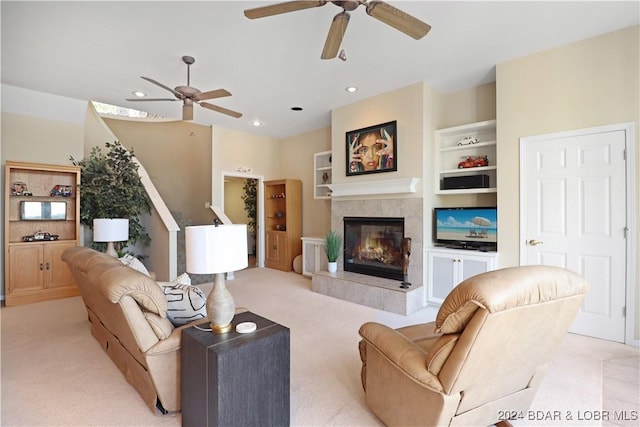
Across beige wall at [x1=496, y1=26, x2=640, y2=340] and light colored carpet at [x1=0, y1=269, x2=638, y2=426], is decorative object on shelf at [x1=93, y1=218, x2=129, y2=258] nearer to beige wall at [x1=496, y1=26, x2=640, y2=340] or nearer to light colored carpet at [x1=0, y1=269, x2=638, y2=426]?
light colored carpet at [x1=0, y1=269, x2=638, y2=426]

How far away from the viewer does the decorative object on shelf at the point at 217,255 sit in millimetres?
1615

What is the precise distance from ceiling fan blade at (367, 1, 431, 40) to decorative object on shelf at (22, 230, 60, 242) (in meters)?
5.16

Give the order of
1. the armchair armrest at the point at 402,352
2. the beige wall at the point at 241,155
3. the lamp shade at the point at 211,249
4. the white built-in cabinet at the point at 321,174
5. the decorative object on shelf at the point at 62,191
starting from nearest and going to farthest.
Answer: the armchair armrest at the point at 402,352 → the lamp shade at the point at 211,249 → the decorative object on shelf at the point at 62,191 → the white built-in cabinet at the point at 321,174 → the beige wall at the point at 241,155

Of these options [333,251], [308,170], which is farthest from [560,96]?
[308,170]

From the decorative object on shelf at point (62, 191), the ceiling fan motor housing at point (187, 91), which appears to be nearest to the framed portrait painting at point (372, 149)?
the ceiling fan motor housing at point (187, 91)

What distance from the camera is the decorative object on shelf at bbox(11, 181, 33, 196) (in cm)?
431

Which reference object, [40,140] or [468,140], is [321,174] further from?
[40,140]

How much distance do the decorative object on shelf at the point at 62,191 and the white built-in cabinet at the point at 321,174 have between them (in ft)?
13.4

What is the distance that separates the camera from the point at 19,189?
14.3 ft

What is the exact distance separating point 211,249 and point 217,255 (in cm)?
4

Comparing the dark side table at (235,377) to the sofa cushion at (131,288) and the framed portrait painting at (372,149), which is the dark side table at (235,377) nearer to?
the sofa cushion at (131,288)

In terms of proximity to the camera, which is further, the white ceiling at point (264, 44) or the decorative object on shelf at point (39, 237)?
the decorative object on shelf at point (39, 237)

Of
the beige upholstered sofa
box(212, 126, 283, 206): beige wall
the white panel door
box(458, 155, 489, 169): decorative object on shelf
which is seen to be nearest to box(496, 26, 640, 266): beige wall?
the white panel door

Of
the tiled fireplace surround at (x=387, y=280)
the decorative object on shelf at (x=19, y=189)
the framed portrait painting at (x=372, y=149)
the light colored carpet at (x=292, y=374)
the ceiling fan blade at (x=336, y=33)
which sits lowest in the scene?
the light colored carpet at (x=292, y=374)
